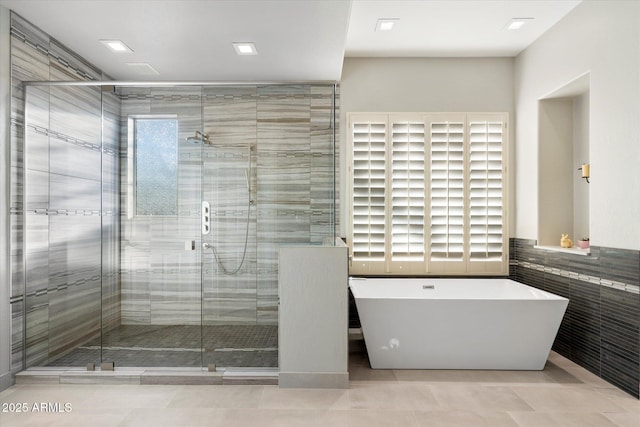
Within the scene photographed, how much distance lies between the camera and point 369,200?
481 cm

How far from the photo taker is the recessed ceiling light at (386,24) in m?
4.02

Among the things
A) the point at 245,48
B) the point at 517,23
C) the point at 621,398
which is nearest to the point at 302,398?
the point at 621,398

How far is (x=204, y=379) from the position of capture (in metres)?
3.30

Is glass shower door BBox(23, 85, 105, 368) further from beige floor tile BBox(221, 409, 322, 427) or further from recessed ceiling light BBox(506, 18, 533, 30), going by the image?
recessed ceiling light BBox(506, 18, 533, 30)

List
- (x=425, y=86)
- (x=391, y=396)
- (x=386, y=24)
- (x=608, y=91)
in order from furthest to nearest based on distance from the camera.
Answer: (x=425, y=86) → (x=386, y=24) → (x=608, y=91) → (x=391, y=396)

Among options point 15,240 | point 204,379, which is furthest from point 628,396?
point 15,240

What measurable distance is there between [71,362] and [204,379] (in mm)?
1079

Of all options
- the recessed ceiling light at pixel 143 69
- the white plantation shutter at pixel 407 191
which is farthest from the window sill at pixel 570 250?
the recessed ceiling light at pixel 143 69

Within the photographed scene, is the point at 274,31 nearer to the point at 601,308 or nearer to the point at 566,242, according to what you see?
the point at 566,242

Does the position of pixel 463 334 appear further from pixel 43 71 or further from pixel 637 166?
pixel 43 71

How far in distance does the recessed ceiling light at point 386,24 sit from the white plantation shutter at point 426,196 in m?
0.94

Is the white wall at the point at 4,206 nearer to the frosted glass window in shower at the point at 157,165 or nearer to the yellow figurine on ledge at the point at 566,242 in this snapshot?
the frosted glass window in shower at the point at 157,165

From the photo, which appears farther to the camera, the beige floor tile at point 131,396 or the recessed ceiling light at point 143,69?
the recessed ceiling light at point 143,69

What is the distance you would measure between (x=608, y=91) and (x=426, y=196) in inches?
74.8
